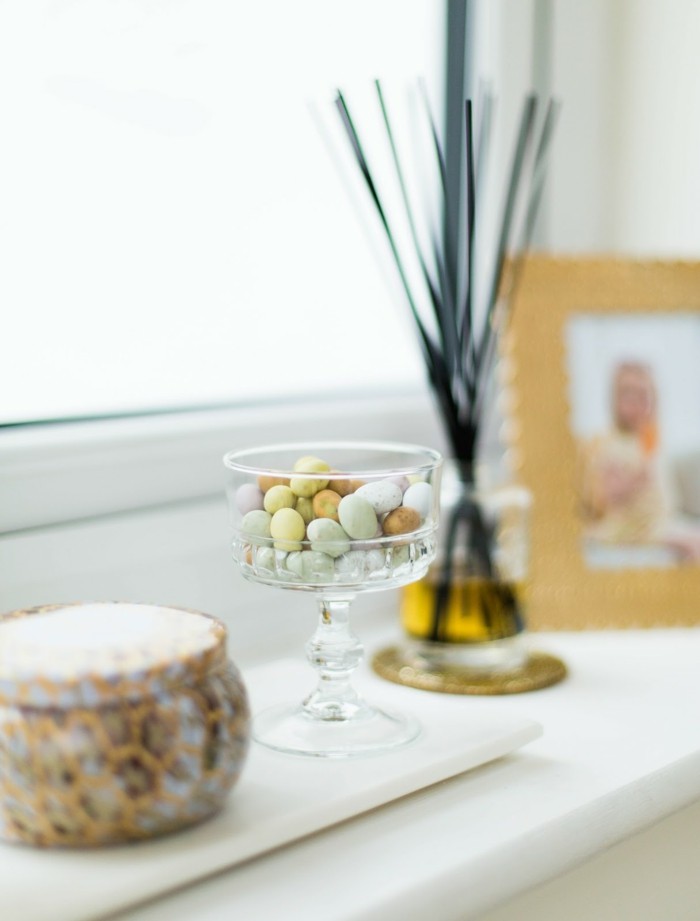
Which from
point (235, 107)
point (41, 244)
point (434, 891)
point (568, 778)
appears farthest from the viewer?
point (235, 107)

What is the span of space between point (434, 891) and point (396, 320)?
2.06 feet

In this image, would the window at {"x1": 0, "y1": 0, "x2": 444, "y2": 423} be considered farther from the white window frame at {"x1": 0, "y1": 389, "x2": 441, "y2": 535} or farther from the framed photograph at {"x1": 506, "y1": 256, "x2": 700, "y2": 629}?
the framed photograph at {"x1": 506, "y1": 256, "x2": 700, "y2": 629}

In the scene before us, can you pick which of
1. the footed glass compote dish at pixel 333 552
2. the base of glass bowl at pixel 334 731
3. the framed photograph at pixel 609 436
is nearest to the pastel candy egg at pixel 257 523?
the footed glass compote dish at pixel 333 552

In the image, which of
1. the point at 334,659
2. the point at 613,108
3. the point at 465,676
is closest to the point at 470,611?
the point at 465,676

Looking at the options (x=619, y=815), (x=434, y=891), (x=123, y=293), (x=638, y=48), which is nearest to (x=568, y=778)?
(x=619, y=815)

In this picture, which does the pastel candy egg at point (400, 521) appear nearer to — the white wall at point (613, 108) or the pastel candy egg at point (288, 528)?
the pastel candy egg at point (288, 528)

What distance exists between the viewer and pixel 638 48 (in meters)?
1.14

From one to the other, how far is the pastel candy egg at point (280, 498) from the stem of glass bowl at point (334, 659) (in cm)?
8

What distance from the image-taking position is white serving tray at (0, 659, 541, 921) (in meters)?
0.49

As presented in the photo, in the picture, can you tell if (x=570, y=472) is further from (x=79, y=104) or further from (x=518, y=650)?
(x=79, y=104)

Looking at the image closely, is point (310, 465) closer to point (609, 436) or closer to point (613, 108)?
point (609, 436)

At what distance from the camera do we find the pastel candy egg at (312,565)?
636mm

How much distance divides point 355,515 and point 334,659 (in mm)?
114

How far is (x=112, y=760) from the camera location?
49cm
